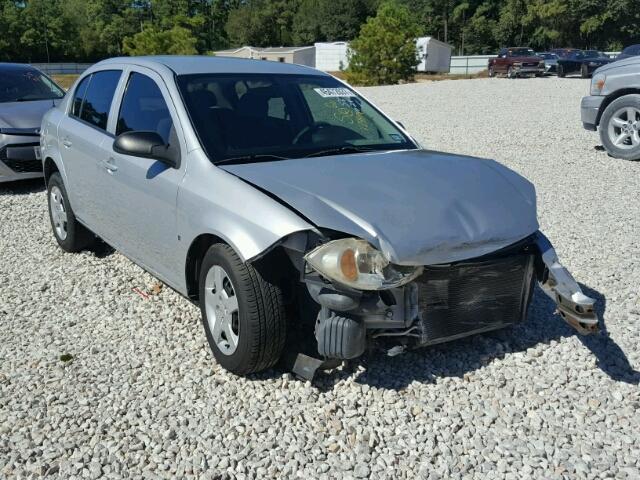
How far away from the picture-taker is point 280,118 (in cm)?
434

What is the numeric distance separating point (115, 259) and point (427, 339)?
11.0 feet

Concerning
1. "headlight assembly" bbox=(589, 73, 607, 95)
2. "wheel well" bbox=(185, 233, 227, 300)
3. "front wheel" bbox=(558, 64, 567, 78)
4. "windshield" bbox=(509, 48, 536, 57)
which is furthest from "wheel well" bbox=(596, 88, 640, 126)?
"windshield" bbox=(509, 48, 536, 57)

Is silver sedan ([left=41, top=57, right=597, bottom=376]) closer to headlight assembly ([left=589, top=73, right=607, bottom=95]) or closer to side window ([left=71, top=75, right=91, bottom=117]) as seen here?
side window ([left=71, top=75, right=91, bottom=117])

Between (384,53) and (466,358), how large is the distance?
3180 centimetres

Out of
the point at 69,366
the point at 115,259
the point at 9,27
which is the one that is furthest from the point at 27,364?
the point at 9,27

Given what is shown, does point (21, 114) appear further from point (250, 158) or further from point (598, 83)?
point (598, 83)

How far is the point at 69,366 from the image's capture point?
382 cm

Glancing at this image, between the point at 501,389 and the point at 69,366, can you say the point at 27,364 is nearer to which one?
the point at 69,366

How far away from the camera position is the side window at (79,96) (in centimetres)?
548

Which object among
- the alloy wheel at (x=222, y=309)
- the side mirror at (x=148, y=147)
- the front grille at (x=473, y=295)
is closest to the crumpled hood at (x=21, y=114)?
the side mirror at (x=148, y=147)

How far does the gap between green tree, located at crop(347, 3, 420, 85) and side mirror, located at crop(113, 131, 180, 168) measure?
31.2 meters

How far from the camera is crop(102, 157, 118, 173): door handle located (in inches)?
176

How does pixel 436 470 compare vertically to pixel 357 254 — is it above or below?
below

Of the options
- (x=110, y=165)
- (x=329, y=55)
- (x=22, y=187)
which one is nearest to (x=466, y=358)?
(x=110, y=165)
